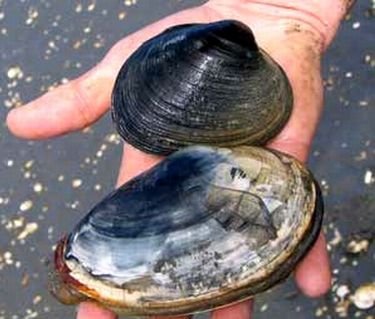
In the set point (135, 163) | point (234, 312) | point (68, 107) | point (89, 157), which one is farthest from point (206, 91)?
point (89, 157)

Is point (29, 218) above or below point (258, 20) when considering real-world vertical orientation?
below

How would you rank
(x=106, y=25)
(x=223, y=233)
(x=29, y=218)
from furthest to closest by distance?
(x=106, y=25), (x=29, y=218), (x=223, y=233)

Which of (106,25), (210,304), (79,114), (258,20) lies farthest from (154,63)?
(106,25)

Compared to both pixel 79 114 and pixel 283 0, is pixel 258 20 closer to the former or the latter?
pixel 283 0

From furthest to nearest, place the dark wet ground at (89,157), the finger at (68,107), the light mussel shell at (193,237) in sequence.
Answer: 1. the dark wet ground at (89,157)
2. the finger at (68,107)
3. the light mussel shell at (193,237)

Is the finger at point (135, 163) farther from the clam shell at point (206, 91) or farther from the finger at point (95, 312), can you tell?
the finger at point (95, 312)

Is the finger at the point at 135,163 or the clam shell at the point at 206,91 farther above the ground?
the clam shell at the point at 206,91

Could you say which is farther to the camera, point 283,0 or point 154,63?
point 283,0

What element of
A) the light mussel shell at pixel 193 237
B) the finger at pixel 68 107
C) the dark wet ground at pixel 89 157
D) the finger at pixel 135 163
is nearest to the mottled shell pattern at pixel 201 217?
the light mussel shell at pixel 193 237
